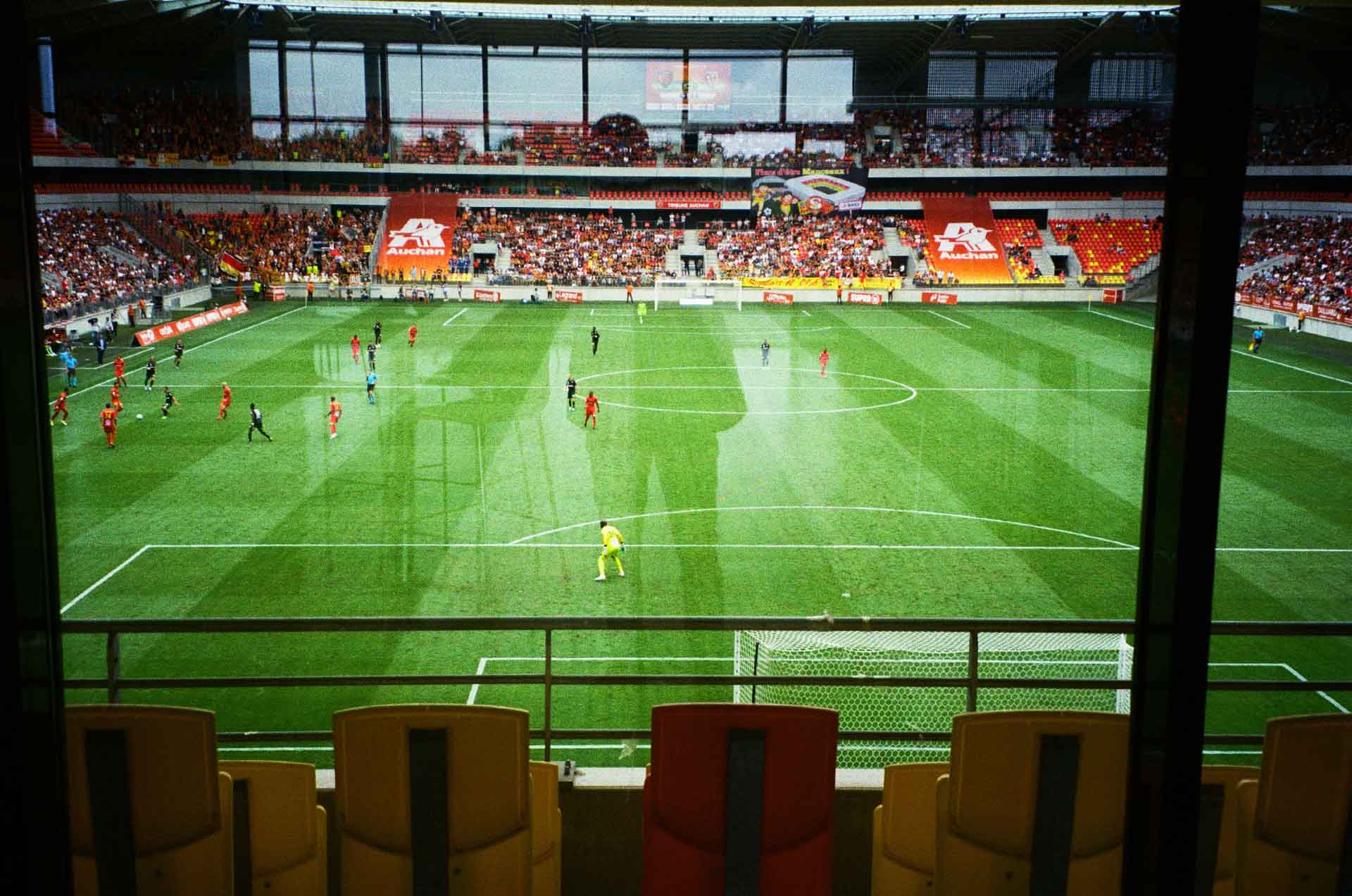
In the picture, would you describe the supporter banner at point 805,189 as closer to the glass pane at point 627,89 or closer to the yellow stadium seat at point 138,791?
the glass pane at point 627,89

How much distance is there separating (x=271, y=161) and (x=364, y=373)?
871cm

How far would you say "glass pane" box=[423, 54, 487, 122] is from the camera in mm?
6879

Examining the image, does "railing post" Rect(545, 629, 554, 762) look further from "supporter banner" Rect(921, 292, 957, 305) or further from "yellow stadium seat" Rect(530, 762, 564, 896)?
"supporter banner" Rect(921, 292, 957, 305)

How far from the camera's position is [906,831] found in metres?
2.63

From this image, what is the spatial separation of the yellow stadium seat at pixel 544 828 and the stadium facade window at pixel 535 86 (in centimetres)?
575

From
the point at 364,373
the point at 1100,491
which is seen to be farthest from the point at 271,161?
the point at 1100,491

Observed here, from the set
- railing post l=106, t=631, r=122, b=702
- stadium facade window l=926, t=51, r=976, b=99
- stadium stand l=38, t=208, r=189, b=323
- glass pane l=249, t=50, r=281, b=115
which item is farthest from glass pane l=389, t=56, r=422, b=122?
railing post l=106, t=631, r=122, b=702

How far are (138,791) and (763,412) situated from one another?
17165 millimetres

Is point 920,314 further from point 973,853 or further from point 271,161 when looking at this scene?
point 973,853

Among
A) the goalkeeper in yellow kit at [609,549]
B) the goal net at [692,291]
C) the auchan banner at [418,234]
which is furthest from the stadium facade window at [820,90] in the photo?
the goal net at [692,291]

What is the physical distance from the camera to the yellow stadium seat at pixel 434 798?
219 centimetres

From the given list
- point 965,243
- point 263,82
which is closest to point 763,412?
point 965,243

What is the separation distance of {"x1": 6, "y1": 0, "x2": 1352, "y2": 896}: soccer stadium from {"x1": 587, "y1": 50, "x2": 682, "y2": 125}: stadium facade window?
0.06 meters

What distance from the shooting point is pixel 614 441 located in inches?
663
